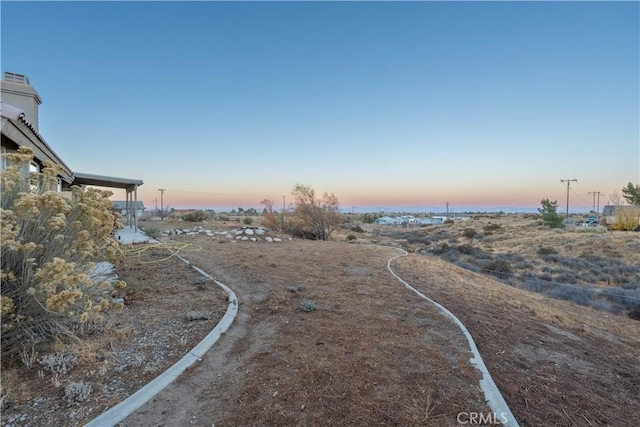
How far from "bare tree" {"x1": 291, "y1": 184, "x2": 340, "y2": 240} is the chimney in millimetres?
11200

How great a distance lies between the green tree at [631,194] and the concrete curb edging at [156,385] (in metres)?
39.3

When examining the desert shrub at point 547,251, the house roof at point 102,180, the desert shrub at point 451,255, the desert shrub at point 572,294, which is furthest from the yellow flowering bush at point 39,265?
the desert shrub at point 547,251

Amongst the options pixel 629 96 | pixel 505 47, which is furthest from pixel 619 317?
pixel 505 47

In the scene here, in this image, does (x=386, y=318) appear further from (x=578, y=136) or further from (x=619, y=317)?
(x=578, y=136)

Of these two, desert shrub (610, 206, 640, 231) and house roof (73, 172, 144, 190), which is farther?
desert shrub (610, 206, 640, 231)

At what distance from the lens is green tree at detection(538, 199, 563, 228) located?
92.2ft

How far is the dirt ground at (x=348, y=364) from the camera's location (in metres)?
2.19

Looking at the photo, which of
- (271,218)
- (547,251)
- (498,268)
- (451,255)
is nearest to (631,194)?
(547,251)

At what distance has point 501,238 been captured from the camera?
2481 centimetres

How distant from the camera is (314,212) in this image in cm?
1738

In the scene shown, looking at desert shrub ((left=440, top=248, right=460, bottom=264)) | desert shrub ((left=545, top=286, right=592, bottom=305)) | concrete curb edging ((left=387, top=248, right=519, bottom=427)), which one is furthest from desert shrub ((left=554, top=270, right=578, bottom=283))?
concrete curb edging ((left=387, top=248, right=519, bottom=427))

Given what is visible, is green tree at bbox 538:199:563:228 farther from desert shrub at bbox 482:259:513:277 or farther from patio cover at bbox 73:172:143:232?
patio cover at bbox 73:172:143:232

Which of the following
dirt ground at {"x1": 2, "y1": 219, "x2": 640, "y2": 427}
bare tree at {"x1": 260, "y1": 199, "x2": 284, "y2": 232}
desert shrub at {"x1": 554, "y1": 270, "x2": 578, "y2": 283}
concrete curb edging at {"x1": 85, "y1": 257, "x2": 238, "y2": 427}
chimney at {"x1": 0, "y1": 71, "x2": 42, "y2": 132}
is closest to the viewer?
concrete curb edging at {"x1": 85, "y1": 257, "x2": 238, "y2": 427}

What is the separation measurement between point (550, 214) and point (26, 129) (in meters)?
35.9
